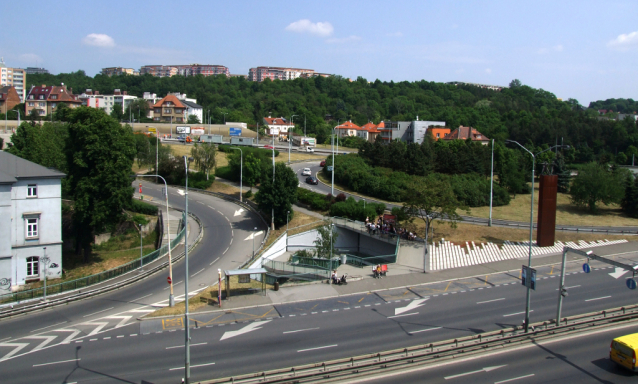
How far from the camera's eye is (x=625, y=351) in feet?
57.9

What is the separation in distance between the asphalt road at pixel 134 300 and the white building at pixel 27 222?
742 cm

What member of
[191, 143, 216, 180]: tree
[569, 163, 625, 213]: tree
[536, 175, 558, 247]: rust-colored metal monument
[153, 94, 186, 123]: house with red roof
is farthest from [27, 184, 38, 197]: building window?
[153, 94, 186, 123]: house with red roof

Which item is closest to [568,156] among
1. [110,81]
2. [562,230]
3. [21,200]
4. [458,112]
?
[458,112]

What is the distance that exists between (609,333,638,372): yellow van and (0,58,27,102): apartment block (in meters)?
196

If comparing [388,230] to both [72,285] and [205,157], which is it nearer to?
[72,285]

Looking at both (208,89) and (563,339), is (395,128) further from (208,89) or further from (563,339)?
(563,339)

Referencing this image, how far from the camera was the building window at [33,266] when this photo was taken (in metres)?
32.8

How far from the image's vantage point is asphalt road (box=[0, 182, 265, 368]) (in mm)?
21973

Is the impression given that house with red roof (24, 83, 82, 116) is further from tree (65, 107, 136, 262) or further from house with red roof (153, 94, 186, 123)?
tree (65, 107, 136, 262)

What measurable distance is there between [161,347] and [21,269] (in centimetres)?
1723

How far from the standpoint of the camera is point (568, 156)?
314ft

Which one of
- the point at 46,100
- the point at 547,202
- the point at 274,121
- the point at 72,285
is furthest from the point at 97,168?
the point at 46,100

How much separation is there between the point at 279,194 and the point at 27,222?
2037cm

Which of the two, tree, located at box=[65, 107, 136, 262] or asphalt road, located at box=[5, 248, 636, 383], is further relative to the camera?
tree, located at box=[65, 107, 136, 262]
